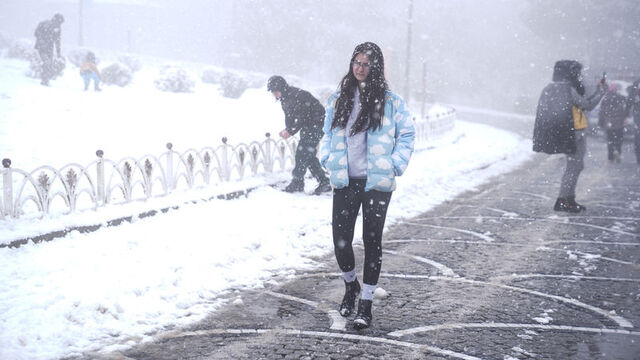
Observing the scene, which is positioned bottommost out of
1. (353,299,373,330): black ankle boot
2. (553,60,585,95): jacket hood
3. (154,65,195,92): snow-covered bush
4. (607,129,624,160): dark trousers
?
(353,299,373,330): black ankle boot

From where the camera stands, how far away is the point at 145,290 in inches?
212

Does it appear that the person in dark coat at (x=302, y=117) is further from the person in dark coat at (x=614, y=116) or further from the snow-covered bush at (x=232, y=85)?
the snow-covered bush at (x=232, y=85)

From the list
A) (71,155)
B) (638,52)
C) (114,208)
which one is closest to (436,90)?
(638,52)

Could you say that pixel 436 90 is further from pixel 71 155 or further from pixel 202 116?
pixel 71 155

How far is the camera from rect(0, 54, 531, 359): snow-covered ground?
465 cm

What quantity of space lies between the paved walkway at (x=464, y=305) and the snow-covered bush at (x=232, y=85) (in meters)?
20.0

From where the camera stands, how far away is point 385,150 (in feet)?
15.1

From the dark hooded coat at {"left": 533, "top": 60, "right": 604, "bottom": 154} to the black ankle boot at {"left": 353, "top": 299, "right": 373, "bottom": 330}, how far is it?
5.26m

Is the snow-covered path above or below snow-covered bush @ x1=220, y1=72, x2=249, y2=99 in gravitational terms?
below

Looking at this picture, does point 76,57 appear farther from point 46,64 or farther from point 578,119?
point 578,119

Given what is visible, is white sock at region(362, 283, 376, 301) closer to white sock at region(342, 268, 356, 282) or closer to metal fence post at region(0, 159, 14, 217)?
white sock at region(342, 268, 356, 282)

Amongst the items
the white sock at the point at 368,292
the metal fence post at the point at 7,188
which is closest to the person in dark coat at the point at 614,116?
the white sock at the point at 368,292

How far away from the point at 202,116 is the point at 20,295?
15914mm

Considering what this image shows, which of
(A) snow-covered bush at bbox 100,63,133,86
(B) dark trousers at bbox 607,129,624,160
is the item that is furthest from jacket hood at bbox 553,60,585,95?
(A) snow-covered bush at bbox 100,63,133,86
